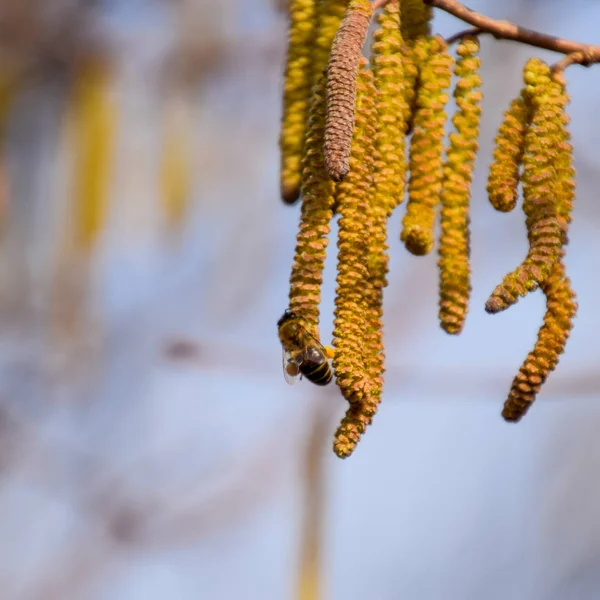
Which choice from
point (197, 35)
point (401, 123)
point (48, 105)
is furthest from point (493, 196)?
point (197, 35)

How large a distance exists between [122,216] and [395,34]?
2.75 m

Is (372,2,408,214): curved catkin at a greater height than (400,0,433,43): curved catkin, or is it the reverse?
(400,0,433,43): curved catkin

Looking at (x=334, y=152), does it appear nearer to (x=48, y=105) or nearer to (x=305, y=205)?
(x=305, y=205)

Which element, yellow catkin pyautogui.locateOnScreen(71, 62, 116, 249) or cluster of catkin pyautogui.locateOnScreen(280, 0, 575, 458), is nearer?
cluster of catkin pyautogui.locateOnScreen(280, 0, 575, 458)

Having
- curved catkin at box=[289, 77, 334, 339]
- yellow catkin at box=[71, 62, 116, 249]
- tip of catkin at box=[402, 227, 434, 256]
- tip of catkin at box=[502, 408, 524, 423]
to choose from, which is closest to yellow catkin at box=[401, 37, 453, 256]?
tip of catkin at box=[402, 227, 434, 256]

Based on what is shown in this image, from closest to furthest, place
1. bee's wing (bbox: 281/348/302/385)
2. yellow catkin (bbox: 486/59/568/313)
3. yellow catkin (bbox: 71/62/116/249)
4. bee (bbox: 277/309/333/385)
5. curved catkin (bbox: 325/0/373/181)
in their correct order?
curved catkin (bbox: 325/0/373/181)
yellow catkin (bbox: 486/59/568/313)
bee (bbox: 277/309/333/385)
bee's wing (bbox: 281/348/302/385)
yellow catkin (bbox: 71/62/116/249)

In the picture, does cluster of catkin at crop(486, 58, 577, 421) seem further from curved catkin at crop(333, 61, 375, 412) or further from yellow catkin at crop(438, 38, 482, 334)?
curved catkin at crop(333, 61, 375, 412)

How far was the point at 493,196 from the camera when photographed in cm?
122

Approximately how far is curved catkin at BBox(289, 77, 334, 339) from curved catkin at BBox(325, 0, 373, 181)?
0.08 metres

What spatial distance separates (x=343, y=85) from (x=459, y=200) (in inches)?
9.4

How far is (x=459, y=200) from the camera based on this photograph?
4.00ft

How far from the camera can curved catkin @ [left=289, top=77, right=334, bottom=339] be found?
1.10 metres

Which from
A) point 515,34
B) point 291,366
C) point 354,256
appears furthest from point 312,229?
point 291,366

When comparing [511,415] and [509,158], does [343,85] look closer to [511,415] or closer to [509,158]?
[509,158]
